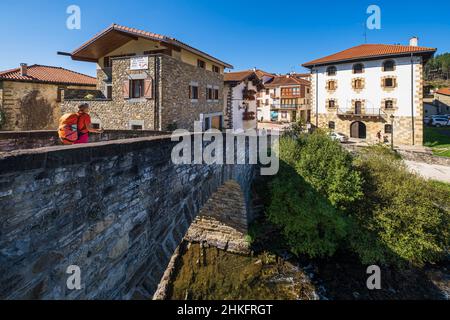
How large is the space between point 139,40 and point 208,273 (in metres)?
15.1

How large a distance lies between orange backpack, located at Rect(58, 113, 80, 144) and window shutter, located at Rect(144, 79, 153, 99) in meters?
10.6

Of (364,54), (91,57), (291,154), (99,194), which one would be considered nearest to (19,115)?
(91,57)

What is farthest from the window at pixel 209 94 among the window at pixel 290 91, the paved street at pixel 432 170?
the window at pixel 290 91

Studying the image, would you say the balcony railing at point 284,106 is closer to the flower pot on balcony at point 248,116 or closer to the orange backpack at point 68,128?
the flower pot on balcony at point 248,116

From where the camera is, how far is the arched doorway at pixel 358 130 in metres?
32.5

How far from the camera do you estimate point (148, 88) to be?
15.9 metres

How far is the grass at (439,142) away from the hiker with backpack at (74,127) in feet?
93.2

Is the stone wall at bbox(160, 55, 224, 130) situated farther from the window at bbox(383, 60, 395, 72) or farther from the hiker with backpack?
the window at bbox(383, 60, 395, 72)

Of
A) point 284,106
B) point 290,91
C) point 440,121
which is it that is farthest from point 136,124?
point 440,121

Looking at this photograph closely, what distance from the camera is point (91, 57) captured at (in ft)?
66.7

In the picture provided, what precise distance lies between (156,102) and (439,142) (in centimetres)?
3043

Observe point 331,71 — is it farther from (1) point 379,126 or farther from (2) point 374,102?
(1) point 379,126

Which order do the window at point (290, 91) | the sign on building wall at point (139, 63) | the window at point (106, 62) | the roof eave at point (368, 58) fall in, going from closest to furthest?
1. the sign on building wall at point (139, 63)
2. the window at point (106, 62)
3. the roof eave at point (368, 58)
4. the window at point (290, 91)
